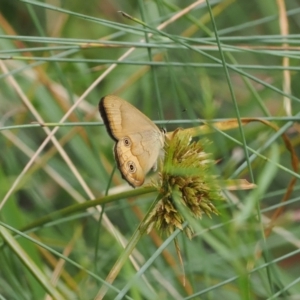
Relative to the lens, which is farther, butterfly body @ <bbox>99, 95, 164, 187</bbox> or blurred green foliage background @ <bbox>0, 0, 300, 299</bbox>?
blurred green foliage background @ <bbox>0, 0, 300, 299</bbox>

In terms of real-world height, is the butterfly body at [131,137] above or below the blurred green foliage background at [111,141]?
above

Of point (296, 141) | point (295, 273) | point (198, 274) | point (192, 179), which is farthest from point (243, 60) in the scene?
point (192, 179)

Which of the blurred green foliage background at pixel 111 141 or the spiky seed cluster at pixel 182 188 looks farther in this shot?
the blurred green foliage background at pixel 111 141

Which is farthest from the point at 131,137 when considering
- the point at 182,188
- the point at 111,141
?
the point at 111,141

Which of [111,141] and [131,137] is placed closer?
[131,137]

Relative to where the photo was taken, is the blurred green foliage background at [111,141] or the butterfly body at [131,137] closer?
the butterfly body at [131,137]

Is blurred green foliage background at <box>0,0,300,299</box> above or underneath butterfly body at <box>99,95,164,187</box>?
underneath

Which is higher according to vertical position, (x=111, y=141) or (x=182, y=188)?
(x=182, y=188)

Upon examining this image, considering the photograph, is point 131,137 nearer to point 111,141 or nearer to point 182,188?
point 182,188
